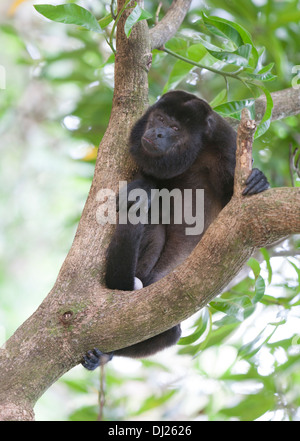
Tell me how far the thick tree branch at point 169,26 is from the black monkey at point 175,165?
0.29 m

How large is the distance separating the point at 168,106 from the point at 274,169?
1.07 m

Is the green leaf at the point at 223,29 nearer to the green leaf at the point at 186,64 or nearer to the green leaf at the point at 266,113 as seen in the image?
the green leaf at the point at 266,113

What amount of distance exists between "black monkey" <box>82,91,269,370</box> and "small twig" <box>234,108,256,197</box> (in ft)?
2.15

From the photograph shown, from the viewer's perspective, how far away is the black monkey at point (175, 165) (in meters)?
2.39

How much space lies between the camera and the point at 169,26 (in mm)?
2721

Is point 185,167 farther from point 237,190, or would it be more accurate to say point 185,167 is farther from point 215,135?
point 237,190

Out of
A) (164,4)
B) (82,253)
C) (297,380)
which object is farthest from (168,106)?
(297,380)

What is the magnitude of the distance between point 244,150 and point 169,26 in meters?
1.30

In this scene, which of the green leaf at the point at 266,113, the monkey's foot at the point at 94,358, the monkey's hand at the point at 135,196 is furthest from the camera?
the monkey's hand at the point at 135,196

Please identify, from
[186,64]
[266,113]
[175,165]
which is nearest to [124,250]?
[175,165]

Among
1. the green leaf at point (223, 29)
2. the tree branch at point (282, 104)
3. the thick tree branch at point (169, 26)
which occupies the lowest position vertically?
the green leaf at point (223, 29)

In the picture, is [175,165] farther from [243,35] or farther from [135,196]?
[243,35]

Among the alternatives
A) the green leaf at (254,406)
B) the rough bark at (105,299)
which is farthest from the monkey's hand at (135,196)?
the green leaf at (254,406)

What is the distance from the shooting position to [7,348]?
1793 millimetres
